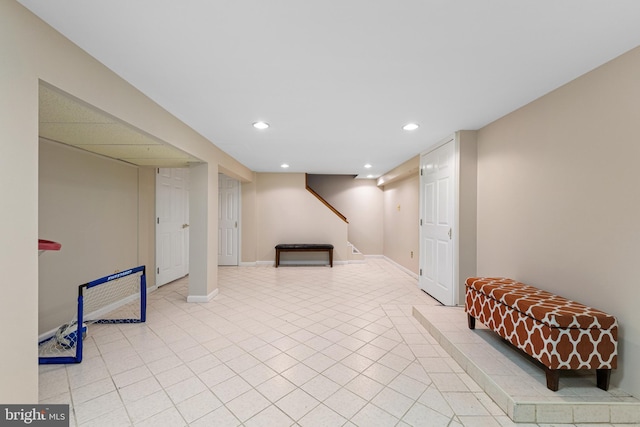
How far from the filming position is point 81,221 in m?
2.81

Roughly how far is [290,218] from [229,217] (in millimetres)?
1501

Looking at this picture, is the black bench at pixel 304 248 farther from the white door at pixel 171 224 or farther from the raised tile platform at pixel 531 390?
the raised tile platform at pixel 531 390

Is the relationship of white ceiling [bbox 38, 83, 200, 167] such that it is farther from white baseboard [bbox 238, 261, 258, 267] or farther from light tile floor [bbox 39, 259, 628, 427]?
white baseboard [bbox 238, 261, 258, 267]

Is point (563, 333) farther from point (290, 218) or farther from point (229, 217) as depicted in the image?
point (229, 217)

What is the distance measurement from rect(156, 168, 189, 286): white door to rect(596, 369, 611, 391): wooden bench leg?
17.2ft

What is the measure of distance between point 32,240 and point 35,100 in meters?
0.73

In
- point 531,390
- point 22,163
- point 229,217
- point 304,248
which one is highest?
point 22,163

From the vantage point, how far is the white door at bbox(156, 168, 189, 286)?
413 centimetres

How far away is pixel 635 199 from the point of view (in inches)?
60.4

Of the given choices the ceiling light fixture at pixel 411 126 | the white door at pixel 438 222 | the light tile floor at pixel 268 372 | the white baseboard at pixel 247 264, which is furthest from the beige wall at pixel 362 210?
the ceiling light fixture at pixel 411 126

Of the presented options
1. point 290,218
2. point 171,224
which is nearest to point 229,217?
point 290,218

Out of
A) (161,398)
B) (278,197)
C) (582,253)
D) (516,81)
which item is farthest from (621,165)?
(278,197)

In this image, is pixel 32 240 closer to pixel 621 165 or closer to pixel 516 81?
pixel 516 81

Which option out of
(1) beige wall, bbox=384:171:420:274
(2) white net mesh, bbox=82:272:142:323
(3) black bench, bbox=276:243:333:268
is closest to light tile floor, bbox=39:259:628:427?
(2) white net mesh, bbox=82:272:142:323
